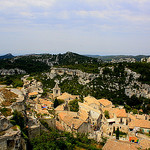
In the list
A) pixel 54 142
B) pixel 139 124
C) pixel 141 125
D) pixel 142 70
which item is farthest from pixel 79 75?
pixel 54 142

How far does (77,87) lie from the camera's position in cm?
5103

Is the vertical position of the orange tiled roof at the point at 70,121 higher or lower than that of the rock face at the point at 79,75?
lower

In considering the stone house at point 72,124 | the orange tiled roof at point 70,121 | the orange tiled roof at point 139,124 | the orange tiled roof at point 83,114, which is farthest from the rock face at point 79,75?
the stone house at point 72,124

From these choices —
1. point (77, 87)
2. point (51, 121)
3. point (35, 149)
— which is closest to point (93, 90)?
point (77, 87)

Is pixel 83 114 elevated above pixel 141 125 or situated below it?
above

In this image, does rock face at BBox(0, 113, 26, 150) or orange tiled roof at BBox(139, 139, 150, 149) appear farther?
orange tiled roof at BBox(139, 139, 150, 149)

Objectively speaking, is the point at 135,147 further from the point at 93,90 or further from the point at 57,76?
the point at 57,76

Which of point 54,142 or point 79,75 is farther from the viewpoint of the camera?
point 79,75

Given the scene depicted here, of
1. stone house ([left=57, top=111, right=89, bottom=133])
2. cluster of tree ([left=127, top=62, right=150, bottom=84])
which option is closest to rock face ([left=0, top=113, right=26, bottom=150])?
Result: stone house ([left=57, top=111, right=89, bottom=133])

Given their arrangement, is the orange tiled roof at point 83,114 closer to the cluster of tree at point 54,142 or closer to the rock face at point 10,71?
the cluster of tree at point 54,142

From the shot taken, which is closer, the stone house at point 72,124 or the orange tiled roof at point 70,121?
the stone house at point 72,124

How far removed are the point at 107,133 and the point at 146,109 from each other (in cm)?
2131

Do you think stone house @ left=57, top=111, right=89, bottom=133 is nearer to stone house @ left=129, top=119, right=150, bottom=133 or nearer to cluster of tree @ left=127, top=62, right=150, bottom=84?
stone house @ left=129, top=119, right=150, bottom=133

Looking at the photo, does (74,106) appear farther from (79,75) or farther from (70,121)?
(79,75)
